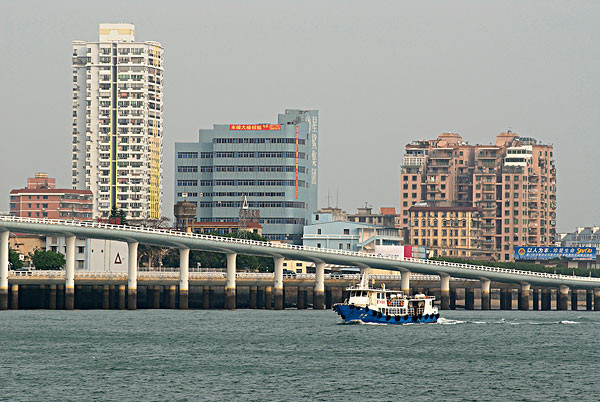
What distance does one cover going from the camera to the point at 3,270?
6388 inches

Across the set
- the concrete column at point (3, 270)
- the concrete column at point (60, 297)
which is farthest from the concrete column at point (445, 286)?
the concrete column at point (3, 270)

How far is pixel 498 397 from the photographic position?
259ft

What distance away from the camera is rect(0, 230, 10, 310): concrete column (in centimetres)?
16138

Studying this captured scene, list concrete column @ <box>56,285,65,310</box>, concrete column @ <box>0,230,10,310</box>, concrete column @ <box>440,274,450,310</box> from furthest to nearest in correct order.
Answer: concrete column @ <box>440,274,450,310</box>, concrete column @ <box>56,285,65,310</box>, concrete column @ <box>0,230,10,310</box>

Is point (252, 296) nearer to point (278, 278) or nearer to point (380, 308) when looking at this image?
point (278, 278)

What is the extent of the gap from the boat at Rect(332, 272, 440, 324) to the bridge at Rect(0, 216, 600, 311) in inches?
1255

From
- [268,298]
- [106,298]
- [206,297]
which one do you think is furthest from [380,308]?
[206,297]

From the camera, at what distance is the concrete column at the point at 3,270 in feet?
529

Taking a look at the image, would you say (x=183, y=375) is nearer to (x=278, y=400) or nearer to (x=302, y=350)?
(x=278, y=400)

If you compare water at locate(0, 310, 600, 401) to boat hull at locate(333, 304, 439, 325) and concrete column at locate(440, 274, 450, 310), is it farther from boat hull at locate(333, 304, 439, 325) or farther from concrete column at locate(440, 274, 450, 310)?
concrete column at locate(440, 274, 450, 310)

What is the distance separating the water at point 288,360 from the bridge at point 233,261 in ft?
62.5

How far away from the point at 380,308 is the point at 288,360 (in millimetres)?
43628

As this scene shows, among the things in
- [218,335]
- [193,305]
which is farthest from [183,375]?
[193,305]

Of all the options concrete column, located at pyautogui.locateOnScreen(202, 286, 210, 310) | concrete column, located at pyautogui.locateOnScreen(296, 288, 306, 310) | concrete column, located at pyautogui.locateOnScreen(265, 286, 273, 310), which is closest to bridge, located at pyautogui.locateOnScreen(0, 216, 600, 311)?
concrete column, located at pyautogui.locateOnScreen(265, 286, 273, 310)
